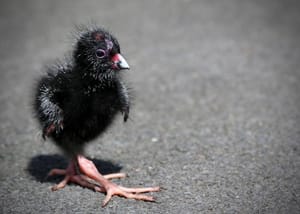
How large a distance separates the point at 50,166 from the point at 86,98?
3.75ft

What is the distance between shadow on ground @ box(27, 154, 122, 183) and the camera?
4.28 metres

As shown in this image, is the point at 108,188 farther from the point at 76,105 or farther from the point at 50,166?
the point at 50,166

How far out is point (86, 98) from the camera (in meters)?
3.75

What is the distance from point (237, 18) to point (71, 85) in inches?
222

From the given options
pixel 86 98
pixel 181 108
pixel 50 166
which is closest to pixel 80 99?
pixel 86 98

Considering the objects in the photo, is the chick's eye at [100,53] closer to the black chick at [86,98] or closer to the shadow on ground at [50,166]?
the black chick at [86,98]

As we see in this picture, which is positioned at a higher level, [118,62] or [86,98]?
[118,62]

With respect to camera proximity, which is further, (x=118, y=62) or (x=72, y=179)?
→ (x=72, y=179)

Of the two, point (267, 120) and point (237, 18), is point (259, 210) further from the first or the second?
point (237, 18)

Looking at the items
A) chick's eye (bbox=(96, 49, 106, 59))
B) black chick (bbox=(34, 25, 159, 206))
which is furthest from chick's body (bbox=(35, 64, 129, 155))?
chick's eye (bbox=(96, 49, 106, 59))

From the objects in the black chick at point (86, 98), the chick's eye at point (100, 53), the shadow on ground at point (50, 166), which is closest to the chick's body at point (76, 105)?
the black chick at point (86, 98)

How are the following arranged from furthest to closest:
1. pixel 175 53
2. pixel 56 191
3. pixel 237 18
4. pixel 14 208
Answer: pixel 237 18 < pixel 175 53 < pixel 56 191 < pixel 14 208

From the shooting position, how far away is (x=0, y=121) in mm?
5613

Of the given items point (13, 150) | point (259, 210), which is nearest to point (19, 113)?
point (13, 150)
